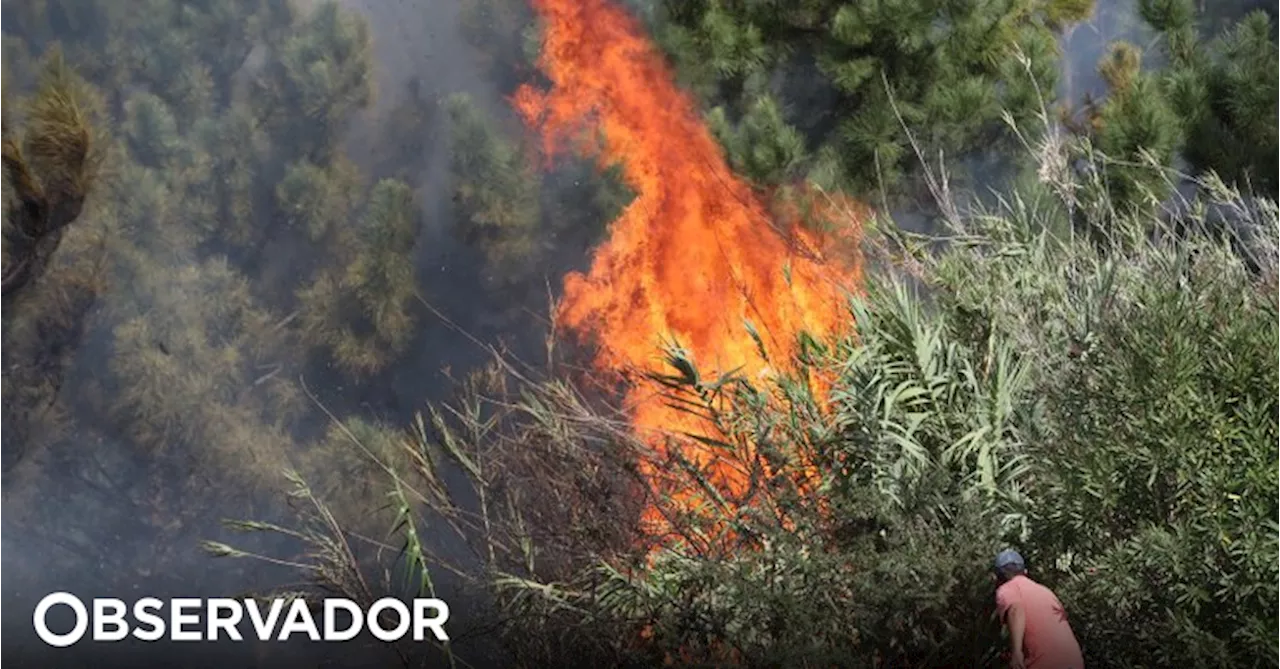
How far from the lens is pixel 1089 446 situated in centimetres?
930

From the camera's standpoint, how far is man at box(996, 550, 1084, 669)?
327 inches

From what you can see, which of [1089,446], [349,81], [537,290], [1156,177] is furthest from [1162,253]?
[349,81]

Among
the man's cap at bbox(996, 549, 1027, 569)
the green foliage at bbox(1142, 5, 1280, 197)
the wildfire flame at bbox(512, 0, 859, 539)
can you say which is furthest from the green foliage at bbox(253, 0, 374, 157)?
the man's cap at bbox(996, 549, 1027, 569)

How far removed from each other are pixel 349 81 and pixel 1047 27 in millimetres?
7718

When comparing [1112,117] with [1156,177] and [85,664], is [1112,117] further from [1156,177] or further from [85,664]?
[85,664]

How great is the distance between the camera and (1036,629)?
8.33m

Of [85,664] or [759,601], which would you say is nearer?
[759,601]

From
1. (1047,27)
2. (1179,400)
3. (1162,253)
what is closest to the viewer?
(1179,400)

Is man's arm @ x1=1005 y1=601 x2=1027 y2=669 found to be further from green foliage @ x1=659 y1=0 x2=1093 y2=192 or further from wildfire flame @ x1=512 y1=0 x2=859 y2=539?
green foliage @ x1=659 y1=0 x2=1093 y2=192

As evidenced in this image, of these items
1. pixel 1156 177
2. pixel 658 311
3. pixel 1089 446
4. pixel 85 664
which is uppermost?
pixel 1089 446

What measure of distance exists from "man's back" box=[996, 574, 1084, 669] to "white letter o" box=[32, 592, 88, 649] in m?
14.5

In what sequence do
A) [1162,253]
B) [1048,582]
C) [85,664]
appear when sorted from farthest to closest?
[85,664]
[1162,253]
[1048,582]

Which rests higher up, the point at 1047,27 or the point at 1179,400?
the point at 1179,400

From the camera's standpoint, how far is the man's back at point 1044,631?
8.30m
